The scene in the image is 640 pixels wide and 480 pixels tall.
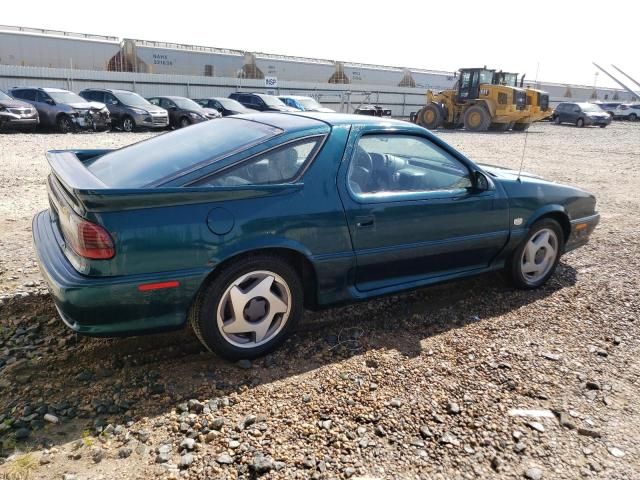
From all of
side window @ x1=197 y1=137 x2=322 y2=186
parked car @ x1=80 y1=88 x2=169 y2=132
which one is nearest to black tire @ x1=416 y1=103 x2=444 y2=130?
parked car @ x1=80 y1=88 x2=169 y2=132

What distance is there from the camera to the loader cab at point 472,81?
2433 centimetres

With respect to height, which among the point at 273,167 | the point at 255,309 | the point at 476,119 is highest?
the point at 476,119

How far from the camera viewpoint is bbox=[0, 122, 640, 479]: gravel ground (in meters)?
2.30

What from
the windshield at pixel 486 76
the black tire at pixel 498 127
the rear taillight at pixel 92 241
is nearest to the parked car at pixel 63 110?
the rear taillight at pixel 92 241

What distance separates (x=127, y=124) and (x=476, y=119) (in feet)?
52.5

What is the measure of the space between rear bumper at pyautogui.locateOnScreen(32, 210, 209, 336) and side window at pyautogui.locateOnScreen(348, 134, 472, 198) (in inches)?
48.7

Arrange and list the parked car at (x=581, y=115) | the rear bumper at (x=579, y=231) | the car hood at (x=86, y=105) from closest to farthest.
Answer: the rear bumper at (x=579, y=231) → the car hood at (x=86, y=105) → the parked car at (x=581, y=115)

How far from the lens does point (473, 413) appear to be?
2.66 metres

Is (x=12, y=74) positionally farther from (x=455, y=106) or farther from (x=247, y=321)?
(x=247, y=321)

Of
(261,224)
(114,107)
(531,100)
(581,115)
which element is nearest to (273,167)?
(261,224)

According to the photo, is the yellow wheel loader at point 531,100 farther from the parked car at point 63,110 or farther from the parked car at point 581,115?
the parked car at point 63,110

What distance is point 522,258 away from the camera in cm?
423

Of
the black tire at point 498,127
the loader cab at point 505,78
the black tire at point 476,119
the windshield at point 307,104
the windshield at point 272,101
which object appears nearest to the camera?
the windshield at point 272,101

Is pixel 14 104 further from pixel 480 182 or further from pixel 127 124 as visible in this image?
pixel 480 182
